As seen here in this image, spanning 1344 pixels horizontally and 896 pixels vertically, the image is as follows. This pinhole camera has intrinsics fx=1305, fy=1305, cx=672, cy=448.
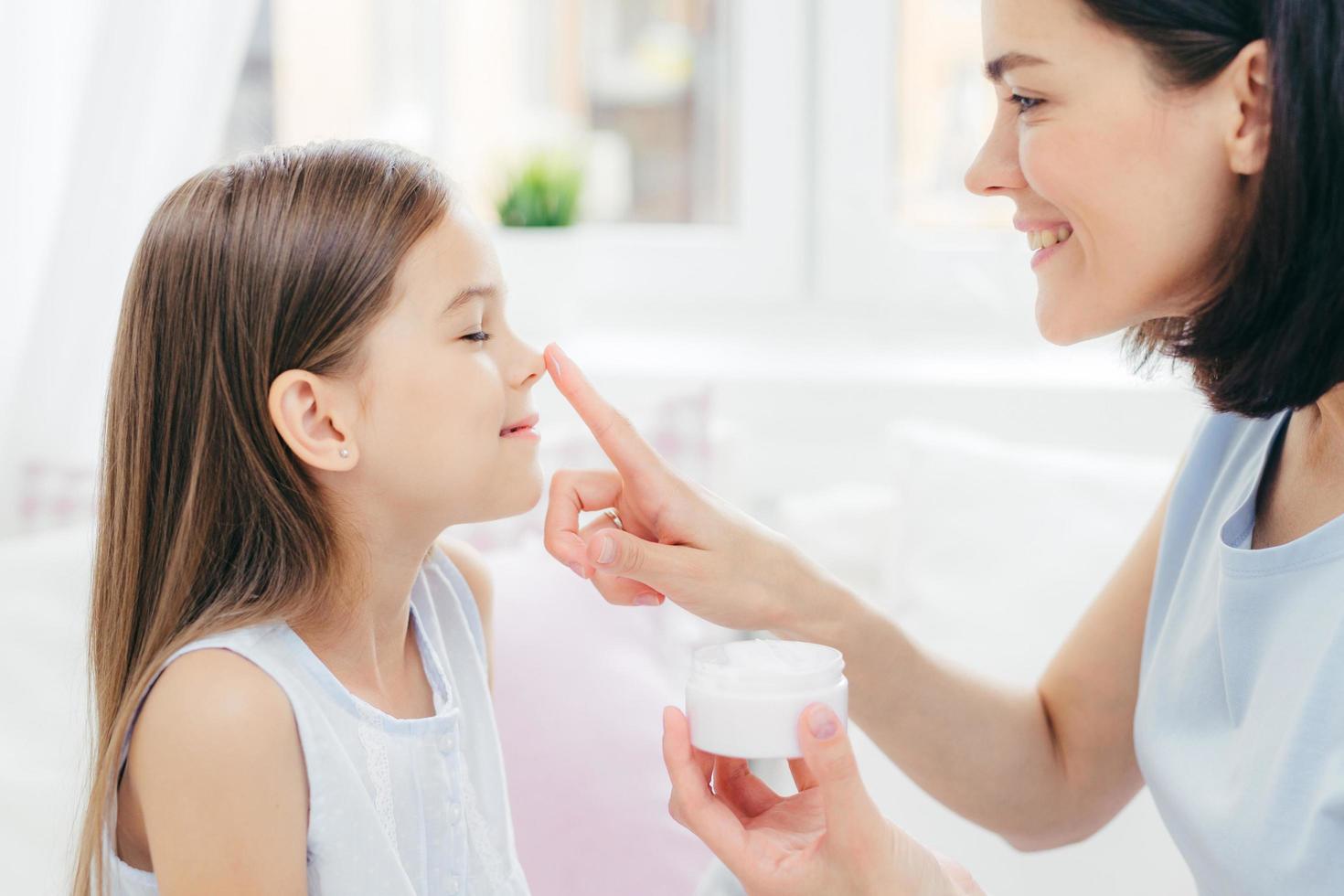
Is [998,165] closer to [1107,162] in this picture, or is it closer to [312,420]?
[1107,162]

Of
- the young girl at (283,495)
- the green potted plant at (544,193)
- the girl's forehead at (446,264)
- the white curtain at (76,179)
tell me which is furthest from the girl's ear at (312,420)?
the green potted plant at (544,193)

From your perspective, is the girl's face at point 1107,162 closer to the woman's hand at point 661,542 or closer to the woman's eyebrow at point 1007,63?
the woman's eyebrow at point 1007,63

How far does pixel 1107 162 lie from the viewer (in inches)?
38.6

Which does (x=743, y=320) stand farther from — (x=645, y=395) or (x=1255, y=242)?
(x=1255, y=242)

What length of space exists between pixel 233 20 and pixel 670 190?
0.89m

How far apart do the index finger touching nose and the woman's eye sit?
16.1 inches

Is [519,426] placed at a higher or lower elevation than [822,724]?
higher

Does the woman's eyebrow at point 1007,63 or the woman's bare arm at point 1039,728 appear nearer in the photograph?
the woman's eyebrow at point 1007,63

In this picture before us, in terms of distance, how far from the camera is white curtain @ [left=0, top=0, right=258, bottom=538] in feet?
5.57

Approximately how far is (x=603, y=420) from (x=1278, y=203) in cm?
52

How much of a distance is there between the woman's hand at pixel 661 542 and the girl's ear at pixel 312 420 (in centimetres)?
17

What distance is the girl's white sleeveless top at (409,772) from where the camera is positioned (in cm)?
→ 101

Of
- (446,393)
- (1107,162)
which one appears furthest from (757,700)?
(1107,162)

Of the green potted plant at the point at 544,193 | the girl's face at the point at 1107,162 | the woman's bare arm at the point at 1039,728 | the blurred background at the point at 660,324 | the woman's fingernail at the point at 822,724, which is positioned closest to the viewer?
the woman's fingernail at the point at 822,724
